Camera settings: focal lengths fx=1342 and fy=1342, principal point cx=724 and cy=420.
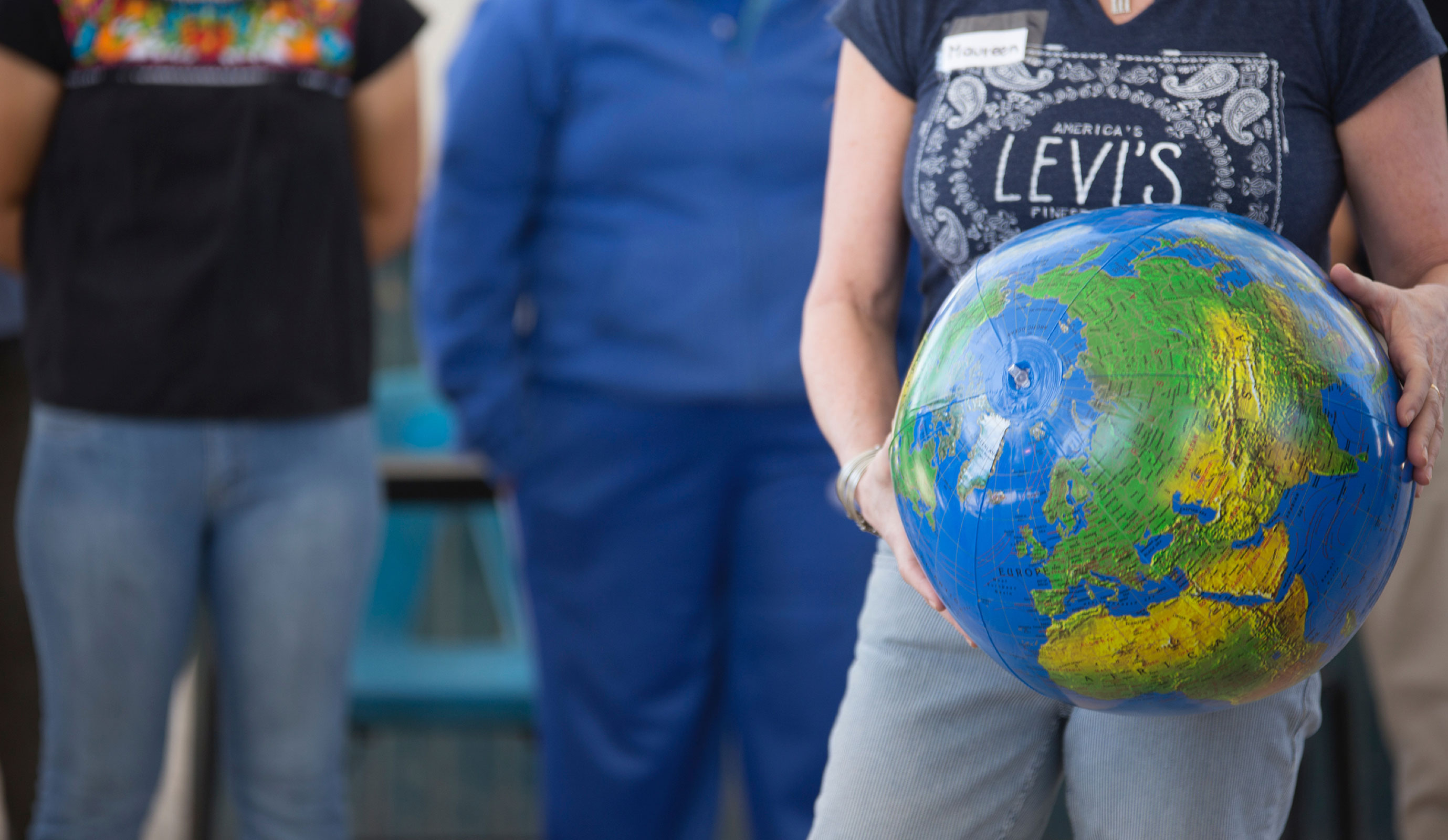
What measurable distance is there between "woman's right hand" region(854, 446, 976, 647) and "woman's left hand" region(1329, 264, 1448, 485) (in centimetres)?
36

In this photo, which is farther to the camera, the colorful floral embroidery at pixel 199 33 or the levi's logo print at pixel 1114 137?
the colorful floral embroidery at pixel 199 33

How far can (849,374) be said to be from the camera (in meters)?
1.23

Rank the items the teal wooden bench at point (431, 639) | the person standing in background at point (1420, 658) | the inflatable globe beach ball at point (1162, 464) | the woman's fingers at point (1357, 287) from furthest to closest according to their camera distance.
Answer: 1. the teal wooden bench at point (431, 639)
2. the person standing in background at point (1420, 658)
3. the woman's fingers at point (1357, 287)
4. the inflatable globe beach ball at point (1162, 464)

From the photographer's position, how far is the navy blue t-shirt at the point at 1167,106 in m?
1.08

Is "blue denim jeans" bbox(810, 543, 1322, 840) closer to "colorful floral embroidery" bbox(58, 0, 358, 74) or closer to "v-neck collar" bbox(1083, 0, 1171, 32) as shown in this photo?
"v-neck collar" bbox(1083, 0, 1171, 32)

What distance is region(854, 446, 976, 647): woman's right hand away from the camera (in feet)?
3.50

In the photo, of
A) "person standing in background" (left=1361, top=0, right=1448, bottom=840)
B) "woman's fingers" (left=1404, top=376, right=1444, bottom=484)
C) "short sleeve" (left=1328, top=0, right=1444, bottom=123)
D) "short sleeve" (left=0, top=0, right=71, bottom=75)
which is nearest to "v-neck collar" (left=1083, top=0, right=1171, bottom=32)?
"short sleeve" (left=1328, top=0, right=1444, bottom=123)

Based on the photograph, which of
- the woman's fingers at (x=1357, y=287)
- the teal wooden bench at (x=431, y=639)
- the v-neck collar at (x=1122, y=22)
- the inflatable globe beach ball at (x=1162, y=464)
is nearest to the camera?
the inflatable globe beach ball at (x=1162, y=464)

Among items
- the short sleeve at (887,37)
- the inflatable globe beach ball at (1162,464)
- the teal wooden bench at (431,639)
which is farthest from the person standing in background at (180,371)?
the inflatable globe beach ball at (1162,464)

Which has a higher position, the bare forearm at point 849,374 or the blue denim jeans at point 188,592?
the bare forearm at point 849,374

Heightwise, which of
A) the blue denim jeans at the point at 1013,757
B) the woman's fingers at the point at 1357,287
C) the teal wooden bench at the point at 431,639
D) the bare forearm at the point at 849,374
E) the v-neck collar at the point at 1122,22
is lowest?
the teal wooden bench at the point at 431,639

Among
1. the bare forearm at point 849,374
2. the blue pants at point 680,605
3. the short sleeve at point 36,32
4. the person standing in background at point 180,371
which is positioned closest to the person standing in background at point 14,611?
the person standing in background at point 180,371

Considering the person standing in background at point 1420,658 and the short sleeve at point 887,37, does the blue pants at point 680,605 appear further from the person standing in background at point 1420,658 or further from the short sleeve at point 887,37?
the short sleeve at point 887,37

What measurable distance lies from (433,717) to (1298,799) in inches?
67.7
